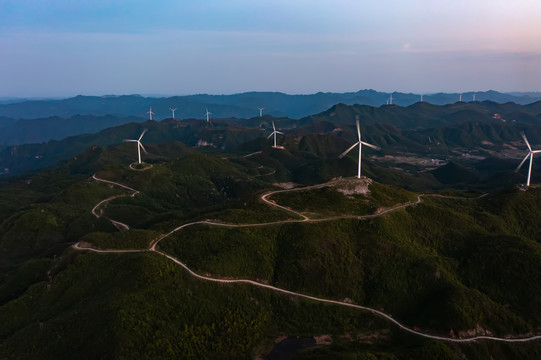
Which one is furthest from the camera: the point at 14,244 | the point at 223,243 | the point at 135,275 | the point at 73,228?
the point at 73,228

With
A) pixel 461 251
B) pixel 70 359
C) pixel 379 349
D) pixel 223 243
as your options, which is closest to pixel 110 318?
pixel 70 359

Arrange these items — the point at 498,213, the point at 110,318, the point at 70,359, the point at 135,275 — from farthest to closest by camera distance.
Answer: the point at 498,213
the point at 135,275
the point at 110,318
the point at 70,359

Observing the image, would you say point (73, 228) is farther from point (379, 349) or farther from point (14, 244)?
point (379, 349)

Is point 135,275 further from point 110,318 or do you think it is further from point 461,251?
point 461,251

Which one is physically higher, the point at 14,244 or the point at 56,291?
the point at 56,291

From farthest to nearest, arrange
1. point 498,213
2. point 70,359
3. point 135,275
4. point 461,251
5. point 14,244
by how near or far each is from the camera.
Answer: point 14,244 < point 498,213 < point 461,251 < point 135,275 < point 70,359

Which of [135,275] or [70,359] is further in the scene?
[135,275]

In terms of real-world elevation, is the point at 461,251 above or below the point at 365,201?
below

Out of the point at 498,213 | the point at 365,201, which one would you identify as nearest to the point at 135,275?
the point at 365,201

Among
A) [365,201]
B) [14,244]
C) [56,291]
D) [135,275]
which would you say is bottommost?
[14,244]
